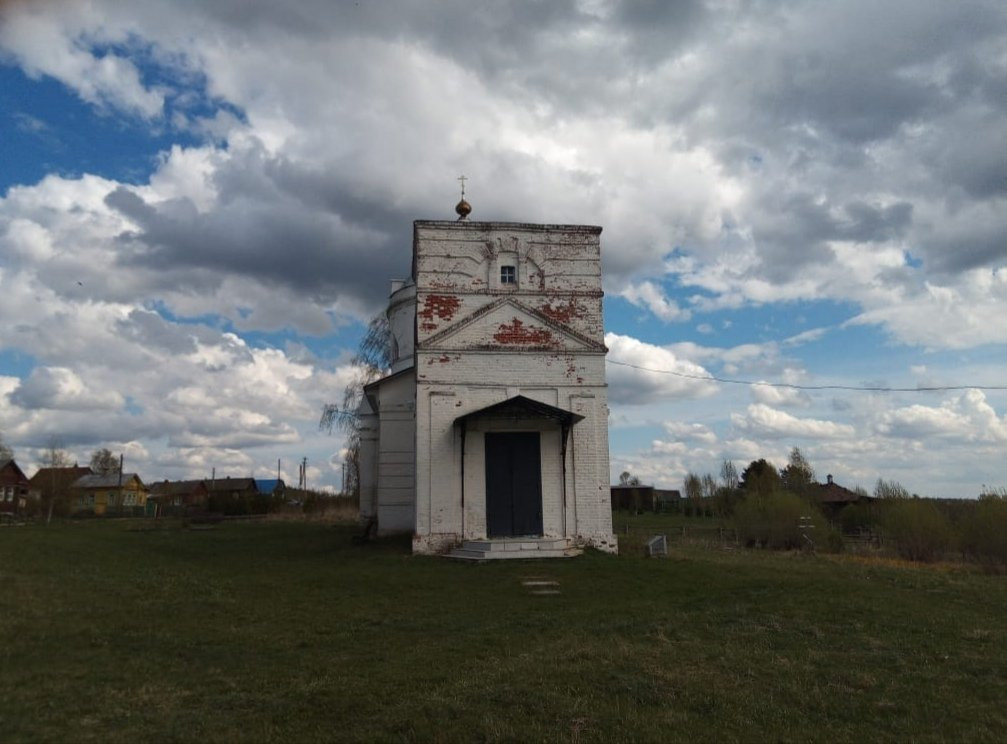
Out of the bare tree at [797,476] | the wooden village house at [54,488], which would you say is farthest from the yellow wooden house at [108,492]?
the bare tree at [797,476]

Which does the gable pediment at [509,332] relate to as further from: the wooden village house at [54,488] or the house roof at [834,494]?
the wooden village house at [54,488]

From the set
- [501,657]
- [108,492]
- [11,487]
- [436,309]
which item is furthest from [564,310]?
[108,492]

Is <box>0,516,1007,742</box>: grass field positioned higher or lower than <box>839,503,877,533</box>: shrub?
lower

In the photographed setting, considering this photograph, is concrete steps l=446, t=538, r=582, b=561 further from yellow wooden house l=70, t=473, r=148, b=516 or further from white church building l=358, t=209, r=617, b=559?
yellow wooden house l=70, t=473, r=148, b=516

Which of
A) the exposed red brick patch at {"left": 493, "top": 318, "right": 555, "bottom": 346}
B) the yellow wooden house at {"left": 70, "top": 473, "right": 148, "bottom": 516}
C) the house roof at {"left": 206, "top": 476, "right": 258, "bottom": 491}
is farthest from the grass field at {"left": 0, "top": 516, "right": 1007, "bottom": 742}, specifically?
the house roof at {"left": 206, "top": 476, "right": 258, "bottom": 491}

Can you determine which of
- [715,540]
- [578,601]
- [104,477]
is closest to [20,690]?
[578,601]

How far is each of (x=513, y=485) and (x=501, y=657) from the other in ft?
36.5

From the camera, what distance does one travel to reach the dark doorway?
18984mm

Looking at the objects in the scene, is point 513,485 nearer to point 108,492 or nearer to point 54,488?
point 54,488

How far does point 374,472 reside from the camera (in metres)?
27.9

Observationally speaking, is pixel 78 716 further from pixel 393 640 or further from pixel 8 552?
pixel 8 552

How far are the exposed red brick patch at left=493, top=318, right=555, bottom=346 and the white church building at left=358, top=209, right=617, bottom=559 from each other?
33 mm

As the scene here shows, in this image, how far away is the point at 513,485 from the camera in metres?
19.1

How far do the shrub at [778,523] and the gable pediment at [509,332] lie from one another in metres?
13.4
